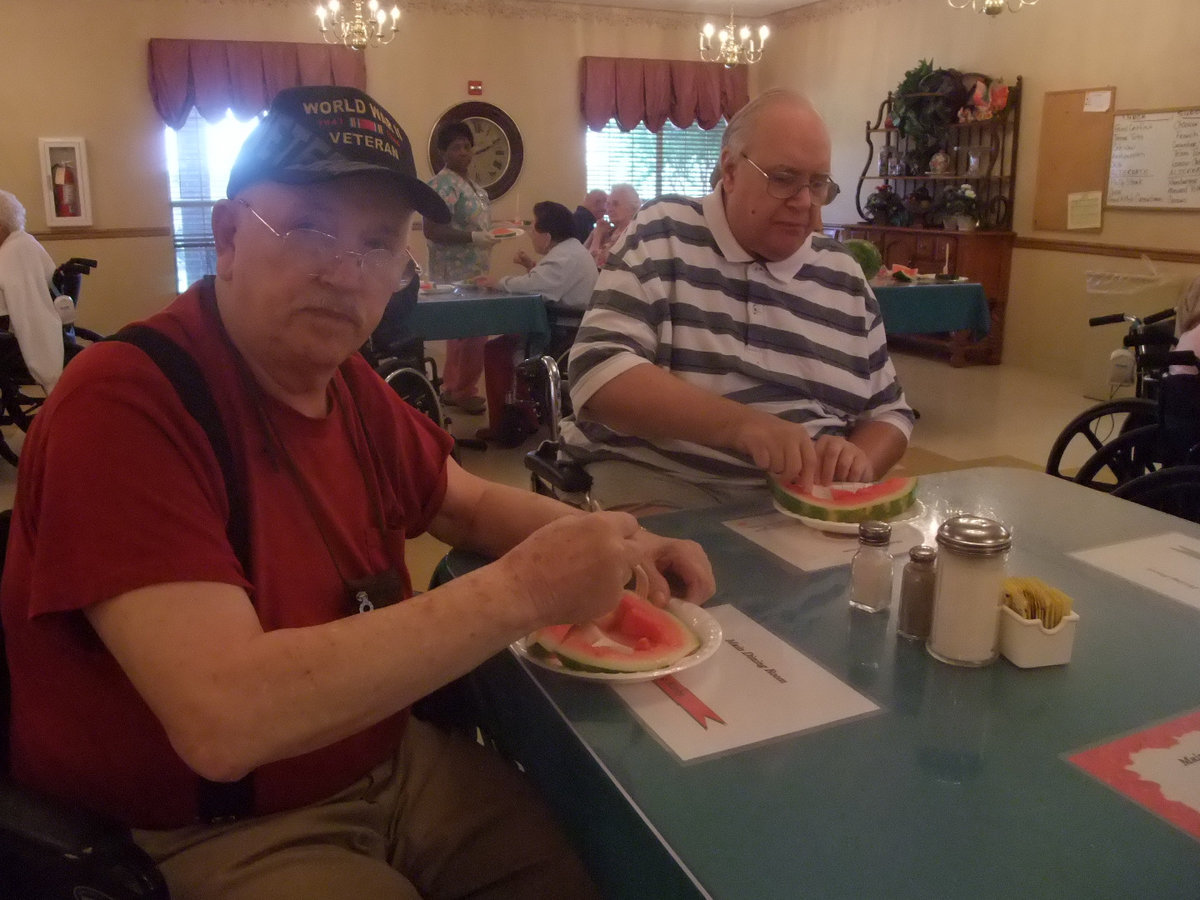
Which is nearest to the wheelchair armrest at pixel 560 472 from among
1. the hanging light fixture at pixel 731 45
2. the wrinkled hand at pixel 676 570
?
the wrinkled hand at pixel 676 570

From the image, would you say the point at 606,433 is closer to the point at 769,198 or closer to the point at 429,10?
the point at 769,198

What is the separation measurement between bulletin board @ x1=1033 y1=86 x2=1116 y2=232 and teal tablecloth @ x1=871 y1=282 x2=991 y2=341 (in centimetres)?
165

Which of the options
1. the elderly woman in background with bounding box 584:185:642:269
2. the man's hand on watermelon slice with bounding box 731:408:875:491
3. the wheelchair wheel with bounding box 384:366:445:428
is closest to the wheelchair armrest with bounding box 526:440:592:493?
the man's hand on watermelon slice with bounding box 731:408:875:491

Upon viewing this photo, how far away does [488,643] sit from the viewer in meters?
0.89

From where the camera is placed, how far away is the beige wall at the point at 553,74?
6.10 metres

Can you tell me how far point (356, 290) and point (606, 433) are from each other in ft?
3.21

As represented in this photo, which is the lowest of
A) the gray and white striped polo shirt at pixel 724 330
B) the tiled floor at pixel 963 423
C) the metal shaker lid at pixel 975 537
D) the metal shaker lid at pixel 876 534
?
the tiled floor at pixel 963 423

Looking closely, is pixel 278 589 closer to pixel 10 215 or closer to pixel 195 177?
pixel 10 215

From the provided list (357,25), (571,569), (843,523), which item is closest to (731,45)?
(357,25)

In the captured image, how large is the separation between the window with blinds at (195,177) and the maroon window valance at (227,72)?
190mm

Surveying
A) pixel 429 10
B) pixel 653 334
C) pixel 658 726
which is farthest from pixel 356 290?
pixel 429 10

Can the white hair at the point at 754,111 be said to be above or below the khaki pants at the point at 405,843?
above

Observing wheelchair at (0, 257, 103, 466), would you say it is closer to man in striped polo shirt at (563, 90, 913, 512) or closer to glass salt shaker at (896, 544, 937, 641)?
man in striped polo shirt at (563, 90, 913, 512)

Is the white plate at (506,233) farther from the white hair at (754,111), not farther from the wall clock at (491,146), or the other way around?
the white hair at (754,111)
